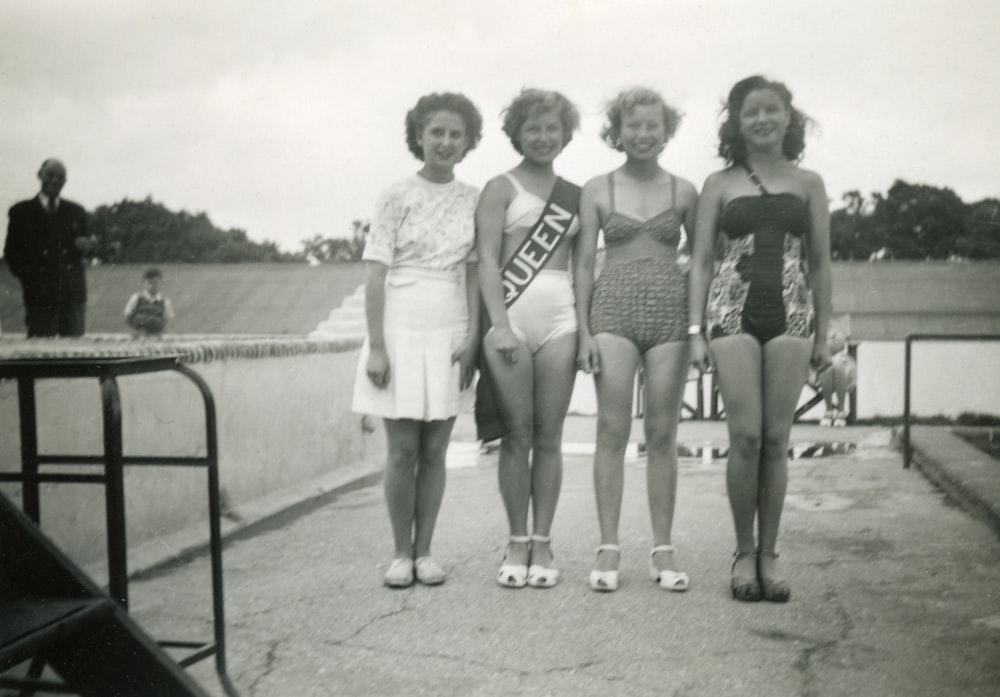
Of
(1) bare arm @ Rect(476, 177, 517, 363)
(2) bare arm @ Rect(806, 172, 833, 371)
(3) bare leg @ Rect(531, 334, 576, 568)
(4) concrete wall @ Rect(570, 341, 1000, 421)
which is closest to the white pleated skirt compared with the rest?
(1) bare arm @ Rect(476, 177, 517, 363)

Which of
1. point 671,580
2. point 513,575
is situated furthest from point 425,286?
point 671,580

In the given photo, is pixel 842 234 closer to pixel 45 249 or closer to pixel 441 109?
pixel 441 109

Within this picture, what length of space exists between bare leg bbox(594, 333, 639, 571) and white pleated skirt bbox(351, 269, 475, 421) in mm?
441

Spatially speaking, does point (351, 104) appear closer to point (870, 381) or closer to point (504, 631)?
point (504, 631)

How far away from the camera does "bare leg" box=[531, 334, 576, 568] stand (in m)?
3.01

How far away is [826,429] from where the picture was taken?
841cm

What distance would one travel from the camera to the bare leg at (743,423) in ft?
9.37

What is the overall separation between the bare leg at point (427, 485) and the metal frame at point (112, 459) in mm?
984

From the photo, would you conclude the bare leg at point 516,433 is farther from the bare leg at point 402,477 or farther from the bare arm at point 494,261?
the bare leg at point 402,477

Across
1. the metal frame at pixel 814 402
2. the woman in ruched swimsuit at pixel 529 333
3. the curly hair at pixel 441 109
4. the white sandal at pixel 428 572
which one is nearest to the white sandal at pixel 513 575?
the woman in ruched swimsuit at pixel 529 333

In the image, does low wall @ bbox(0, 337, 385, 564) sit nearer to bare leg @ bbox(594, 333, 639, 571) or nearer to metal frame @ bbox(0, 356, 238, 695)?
metal frame @ bbox(0, 356, 238, 695)

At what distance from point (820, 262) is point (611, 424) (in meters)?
0.75

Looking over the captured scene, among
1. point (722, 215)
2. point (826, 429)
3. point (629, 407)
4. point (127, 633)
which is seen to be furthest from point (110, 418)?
point (826, 429)

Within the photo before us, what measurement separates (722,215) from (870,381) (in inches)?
294
